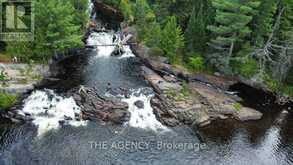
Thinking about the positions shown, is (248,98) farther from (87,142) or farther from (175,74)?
(87,142)

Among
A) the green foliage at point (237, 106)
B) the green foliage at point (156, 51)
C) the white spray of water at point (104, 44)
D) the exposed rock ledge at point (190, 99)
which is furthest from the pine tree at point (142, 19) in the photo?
the green foliage at point (237, 106)

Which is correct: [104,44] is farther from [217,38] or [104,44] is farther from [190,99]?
[190,99]

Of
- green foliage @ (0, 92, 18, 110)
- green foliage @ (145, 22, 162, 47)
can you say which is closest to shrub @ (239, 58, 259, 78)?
green foliage @ (145, 22, 162, 47)

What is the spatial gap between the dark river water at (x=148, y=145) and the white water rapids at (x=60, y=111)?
1.00 meters

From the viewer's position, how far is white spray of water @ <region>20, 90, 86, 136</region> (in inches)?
1874

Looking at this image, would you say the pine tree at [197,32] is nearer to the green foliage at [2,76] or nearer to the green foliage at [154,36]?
the green foliage at [154,36]

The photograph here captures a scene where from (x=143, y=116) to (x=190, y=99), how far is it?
8.00 meters

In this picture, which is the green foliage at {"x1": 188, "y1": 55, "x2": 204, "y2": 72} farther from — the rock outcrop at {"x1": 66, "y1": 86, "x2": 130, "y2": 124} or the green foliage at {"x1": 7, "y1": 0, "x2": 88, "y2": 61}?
the green foliage at {"x1": 7, "y1": 0, "x2": 88, "y2": 61}

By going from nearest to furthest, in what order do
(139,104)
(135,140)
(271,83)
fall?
(135,140) < (139,104) < (271,83)

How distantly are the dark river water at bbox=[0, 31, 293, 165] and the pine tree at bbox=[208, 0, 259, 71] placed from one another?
14781 mm

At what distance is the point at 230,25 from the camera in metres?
59.1

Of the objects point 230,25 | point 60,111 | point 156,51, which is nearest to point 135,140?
point 60,111

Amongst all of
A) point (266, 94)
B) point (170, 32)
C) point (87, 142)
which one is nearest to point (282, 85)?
point (266, 94)

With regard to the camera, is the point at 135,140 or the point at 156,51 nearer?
the point at 135,140
